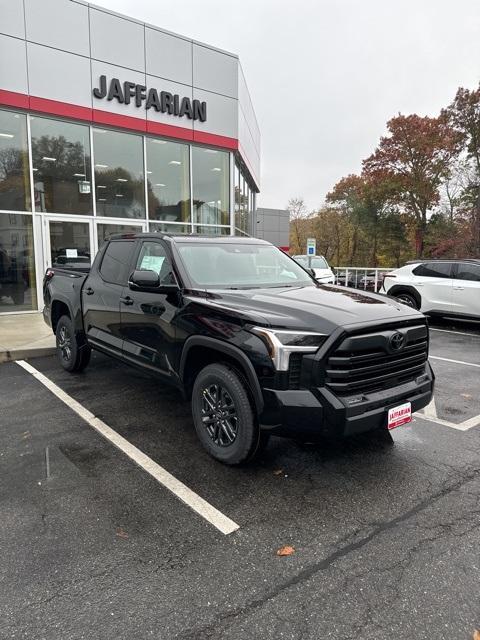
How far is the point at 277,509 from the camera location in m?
3.11

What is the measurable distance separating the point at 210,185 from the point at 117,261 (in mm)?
10313

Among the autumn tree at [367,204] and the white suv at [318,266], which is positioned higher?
the autumn tree at [367,204]

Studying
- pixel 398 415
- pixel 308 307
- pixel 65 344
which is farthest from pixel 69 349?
pixel 398 415

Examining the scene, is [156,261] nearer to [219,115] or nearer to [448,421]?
[448,421]

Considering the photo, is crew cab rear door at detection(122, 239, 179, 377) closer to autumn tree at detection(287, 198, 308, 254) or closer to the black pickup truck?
the black pickup truck

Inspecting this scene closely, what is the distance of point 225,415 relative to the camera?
11.8 feet

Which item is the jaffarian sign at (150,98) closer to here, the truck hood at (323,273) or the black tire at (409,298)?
the truck hood at (323,273)

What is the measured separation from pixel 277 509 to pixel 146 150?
1239cm

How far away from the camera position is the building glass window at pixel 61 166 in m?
11.7

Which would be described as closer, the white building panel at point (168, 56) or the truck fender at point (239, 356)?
the truck fender at point (239, 356)

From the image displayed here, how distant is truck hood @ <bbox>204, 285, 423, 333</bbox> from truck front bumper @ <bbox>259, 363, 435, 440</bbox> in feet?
1.52

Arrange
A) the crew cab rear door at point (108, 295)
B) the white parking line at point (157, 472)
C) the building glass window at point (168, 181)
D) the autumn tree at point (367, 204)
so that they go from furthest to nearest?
1. the autumn tree at point (367, 204)
2. the building glass window at point (168, 181)
3. the crew cab rear door at point (108, 295)
4. the white parking line at point (157, 472)

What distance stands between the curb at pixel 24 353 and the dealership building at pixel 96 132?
493cm

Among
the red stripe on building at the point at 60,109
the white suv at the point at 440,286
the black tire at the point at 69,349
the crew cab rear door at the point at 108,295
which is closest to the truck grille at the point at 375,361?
the crew cab rear door at the point at 108,295
